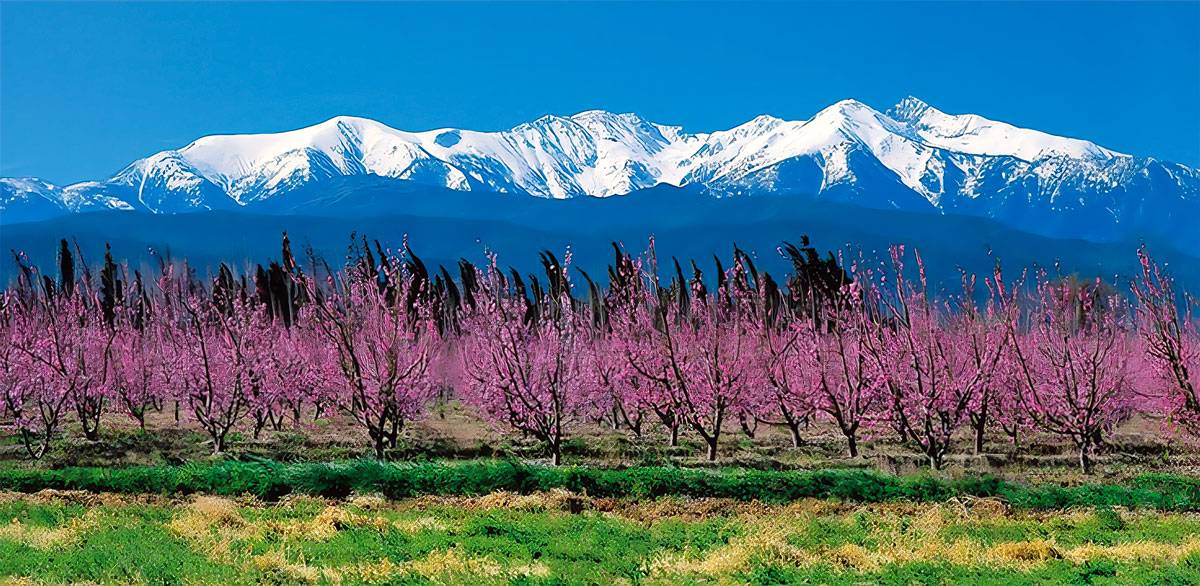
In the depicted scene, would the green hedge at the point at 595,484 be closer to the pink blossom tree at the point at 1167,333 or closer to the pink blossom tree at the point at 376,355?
the pink blossom tree at the point at 1167,333

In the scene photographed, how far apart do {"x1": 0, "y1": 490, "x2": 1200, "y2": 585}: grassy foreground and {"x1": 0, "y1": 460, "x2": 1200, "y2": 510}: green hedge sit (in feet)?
2.03

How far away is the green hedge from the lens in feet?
59.3

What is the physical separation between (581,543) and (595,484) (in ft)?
16.6

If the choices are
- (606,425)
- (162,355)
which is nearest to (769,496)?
(606,425)

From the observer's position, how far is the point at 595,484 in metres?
18.9

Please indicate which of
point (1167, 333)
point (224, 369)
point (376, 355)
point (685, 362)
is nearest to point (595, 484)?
point (685, 362)

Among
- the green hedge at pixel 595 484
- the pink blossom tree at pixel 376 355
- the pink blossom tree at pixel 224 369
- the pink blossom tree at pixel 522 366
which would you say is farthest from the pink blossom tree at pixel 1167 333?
the pink blossom tree at pixel 224 369

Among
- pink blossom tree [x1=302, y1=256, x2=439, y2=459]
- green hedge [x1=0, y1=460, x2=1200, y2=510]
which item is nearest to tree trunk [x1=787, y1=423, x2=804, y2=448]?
green hedge [x1=0, y1=460, x2=1200, y2=510]

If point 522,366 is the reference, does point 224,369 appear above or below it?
below

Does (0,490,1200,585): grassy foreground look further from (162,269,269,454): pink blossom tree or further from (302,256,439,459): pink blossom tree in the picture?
(162,269,269,454): pink blossom tree

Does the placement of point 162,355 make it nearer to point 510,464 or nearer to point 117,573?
point 510,464

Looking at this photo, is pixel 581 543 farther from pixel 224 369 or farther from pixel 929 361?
pixel 224 369

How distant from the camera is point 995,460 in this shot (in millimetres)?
23875

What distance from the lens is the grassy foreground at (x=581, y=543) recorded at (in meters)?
12.0
